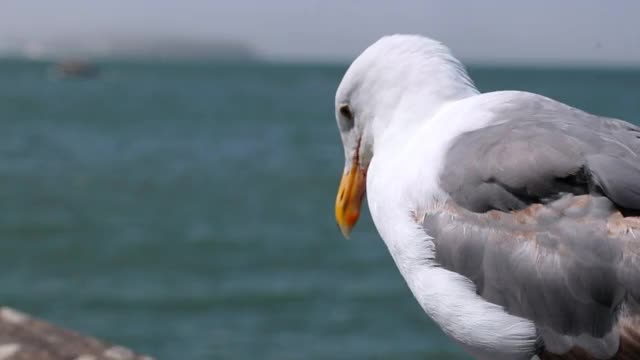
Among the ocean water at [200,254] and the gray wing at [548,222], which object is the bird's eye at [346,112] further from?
the ocean water at [200,254]

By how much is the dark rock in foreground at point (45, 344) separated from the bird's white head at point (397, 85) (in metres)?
1.81

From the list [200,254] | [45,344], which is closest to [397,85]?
[45,344]

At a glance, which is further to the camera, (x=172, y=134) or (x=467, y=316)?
(x=172, y=134)

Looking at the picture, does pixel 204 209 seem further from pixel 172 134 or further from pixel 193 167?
pixel 172 134

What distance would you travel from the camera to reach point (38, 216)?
18156mm

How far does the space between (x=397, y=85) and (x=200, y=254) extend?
11753 mm

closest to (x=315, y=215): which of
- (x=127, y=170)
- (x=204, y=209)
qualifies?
(x=204, y=209)

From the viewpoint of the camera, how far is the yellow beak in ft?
14.1

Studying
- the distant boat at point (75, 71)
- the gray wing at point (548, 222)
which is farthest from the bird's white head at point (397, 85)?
the distant boat at point (75, 71)

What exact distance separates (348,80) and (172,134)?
34191 mm

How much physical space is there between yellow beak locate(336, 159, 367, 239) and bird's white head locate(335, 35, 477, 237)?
0.49ft

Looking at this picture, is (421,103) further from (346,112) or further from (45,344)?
(45,344)

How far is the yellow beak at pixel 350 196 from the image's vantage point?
431 cm

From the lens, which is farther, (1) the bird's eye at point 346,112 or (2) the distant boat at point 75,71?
(2) the distant boat at point 75,71
